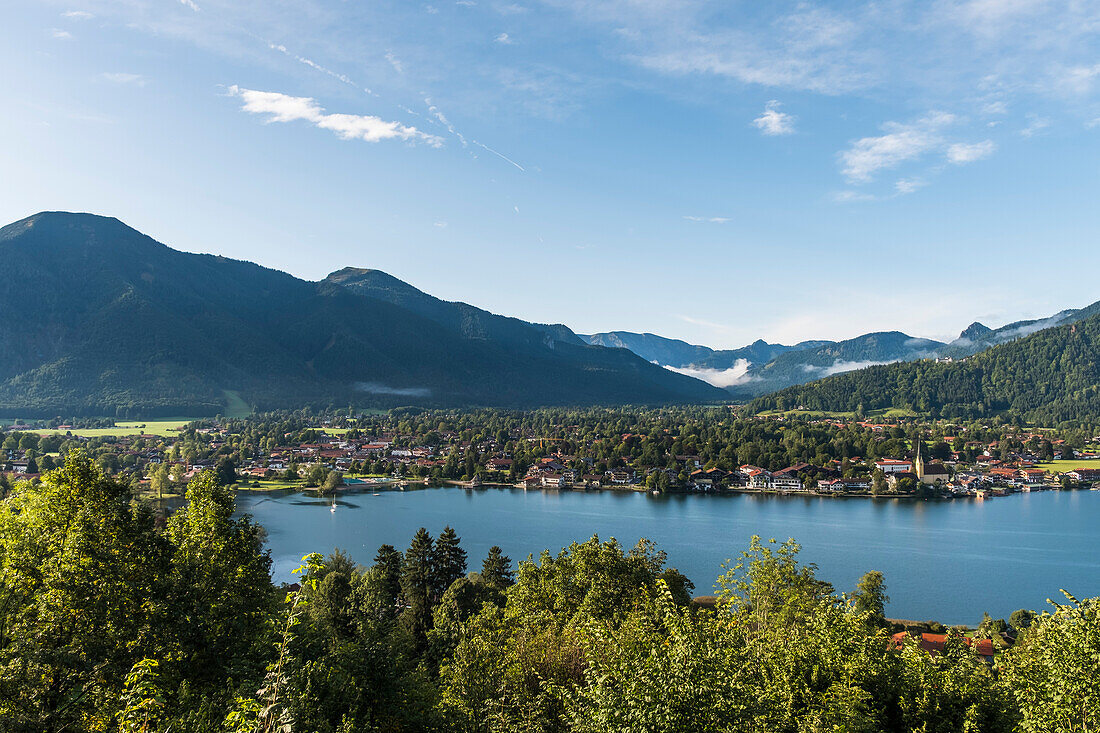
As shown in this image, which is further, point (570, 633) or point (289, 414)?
point (289, 414)

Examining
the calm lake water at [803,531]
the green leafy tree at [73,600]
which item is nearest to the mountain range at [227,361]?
the calm lake water at [803,531]

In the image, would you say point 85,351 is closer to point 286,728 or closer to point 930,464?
point 930,464

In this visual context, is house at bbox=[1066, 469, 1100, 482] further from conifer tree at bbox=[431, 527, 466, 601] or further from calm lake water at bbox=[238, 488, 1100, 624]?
conifer tree at bbox=[431, 527, 466, 601]

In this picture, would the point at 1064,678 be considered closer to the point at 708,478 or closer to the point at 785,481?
the point at 708,478

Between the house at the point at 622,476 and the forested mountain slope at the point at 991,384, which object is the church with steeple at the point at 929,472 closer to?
the house at the point at 622,476

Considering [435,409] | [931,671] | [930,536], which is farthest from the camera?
[435,409]

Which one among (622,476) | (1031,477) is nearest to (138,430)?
(622,476)

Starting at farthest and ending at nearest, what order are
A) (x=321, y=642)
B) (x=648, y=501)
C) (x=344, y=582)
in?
(x=648, y=501) → (x=344, y=582) → (x=321, y=642)

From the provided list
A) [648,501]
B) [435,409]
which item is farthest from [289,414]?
[648,501]
